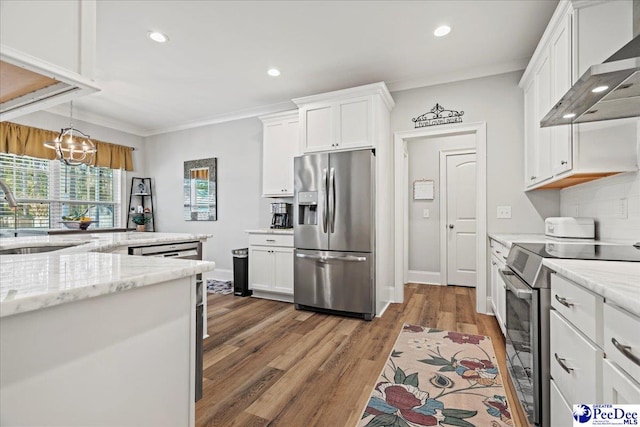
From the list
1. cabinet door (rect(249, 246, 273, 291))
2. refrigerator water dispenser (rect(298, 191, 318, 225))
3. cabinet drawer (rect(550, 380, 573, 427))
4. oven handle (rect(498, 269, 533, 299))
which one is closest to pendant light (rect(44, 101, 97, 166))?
cabinet door (rect(249, 246, 273, 291))

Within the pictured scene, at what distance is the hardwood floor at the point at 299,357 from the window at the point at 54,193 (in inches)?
119

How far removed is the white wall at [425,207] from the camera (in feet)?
15.9

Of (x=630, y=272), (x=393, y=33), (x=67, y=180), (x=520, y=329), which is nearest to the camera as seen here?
(x=630, y=272)

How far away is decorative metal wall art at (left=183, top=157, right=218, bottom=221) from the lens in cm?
514

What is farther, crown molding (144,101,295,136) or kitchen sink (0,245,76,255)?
crown molding (144,101,295,136)

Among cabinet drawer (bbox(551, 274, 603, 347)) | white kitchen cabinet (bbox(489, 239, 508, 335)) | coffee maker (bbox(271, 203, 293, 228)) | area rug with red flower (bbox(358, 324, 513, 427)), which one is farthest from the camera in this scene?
coffee maker (bbox(271, 203, 293, 228))

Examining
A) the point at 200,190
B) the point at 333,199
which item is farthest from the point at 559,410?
the point at 200,190

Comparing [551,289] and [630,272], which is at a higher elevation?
[630,272]

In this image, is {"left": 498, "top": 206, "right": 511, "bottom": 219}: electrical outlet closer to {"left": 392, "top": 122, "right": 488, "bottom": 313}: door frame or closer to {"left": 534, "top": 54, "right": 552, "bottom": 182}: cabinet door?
{"left": 392, "top": 122, "right": 488, "bottom": 313}: door frame

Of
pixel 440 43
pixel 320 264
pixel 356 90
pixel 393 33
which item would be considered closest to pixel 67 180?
pixel 320 264

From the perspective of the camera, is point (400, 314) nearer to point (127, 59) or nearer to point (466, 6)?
point (466, 6)

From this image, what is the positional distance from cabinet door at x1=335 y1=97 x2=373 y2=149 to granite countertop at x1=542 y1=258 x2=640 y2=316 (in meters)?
2.33

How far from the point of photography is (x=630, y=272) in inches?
41.4

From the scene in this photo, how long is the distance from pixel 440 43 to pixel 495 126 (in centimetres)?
110
